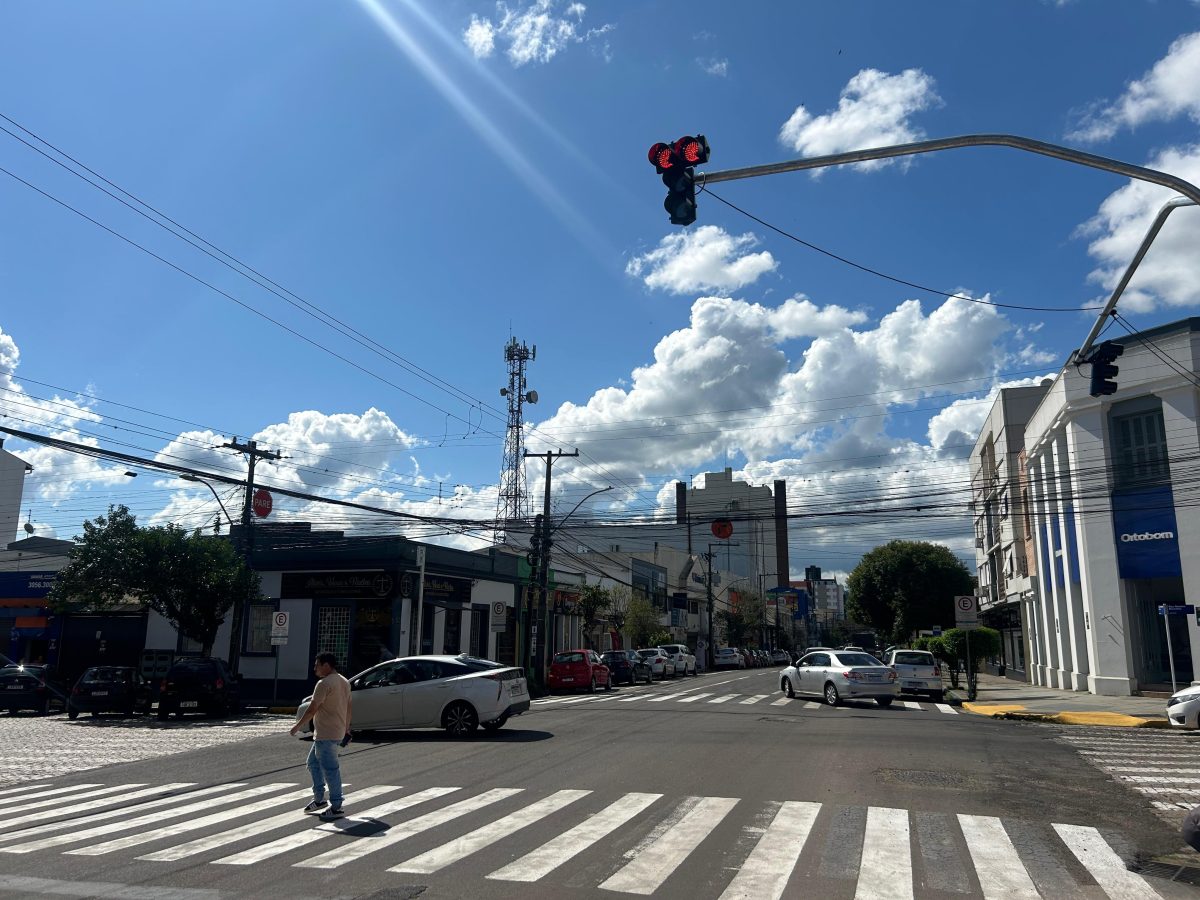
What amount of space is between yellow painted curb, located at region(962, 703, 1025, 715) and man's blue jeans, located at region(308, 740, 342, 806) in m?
19.4

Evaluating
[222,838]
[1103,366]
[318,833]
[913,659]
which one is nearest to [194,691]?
[222,838]

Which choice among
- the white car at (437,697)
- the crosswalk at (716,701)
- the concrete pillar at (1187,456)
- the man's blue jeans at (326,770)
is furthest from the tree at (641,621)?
the man's blue jeans at (326,770)

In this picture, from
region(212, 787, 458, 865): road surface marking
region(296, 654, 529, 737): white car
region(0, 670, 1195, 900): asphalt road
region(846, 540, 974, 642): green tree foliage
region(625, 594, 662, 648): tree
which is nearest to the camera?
region(0, 670, 1195, 900): asphalt road

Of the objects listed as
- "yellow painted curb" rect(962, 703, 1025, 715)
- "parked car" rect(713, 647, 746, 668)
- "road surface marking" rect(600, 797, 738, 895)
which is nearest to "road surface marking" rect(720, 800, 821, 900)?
"road surface marking" rect(600, 797, 738, 895)

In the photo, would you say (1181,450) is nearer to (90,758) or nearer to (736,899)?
(736,899)

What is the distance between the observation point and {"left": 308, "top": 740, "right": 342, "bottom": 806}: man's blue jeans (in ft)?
31.0

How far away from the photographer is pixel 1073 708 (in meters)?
24.6

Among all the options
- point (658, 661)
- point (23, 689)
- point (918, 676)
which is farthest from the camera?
point (658, 661)

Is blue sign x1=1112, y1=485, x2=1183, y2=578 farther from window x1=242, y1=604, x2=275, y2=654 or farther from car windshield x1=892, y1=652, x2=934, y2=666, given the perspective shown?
window x1=242, y1=604, x2=275, y2=654

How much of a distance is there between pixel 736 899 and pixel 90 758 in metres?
13.5

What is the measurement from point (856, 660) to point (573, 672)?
12683mm

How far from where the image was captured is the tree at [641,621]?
5747 centimetres

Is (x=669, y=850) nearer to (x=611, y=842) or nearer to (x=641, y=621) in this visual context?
(x=611, y=842)

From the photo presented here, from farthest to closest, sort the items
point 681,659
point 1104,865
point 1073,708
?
point 681,659 < point 1073,708 < point 1104,865
